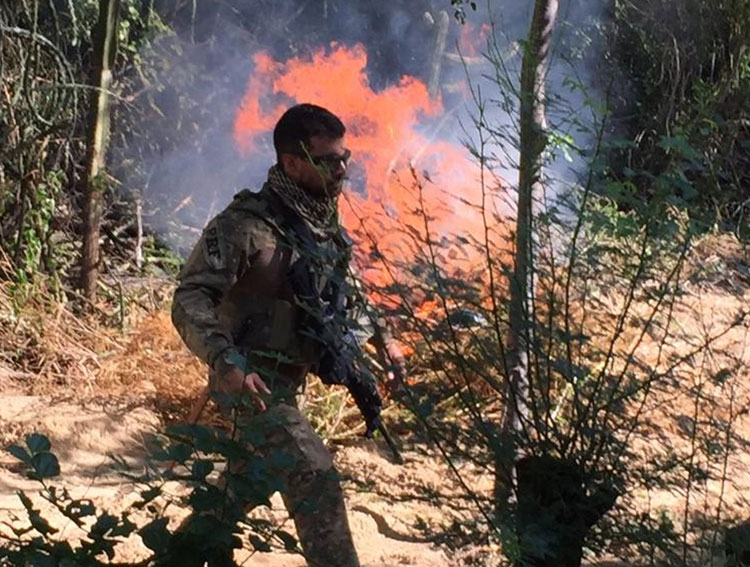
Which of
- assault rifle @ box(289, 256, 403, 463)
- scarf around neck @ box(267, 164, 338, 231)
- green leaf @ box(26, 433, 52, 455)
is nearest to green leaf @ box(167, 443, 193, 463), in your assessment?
green leaf @ box(26, 433, 52, 455)

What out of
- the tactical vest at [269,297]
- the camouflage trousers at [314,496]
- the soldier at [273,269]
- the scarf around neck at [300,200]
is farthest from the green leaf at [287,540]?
the scarf around neck at [300,200]

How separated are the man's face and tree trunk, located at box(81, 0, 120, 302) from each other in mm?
3924

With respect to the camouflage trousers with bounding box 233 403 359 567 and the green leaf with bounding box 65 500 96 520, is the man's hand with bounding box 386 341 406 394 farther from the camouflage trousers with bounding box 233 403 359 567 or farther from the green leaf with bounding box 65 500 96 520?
the green leaf with bounding box 65 500 96 520

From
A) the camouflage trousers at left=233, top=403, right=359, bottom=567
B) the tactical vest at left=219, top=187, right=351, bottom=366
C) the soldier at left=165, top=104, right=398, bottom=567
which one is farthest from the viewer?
the tactical vest at left=219, top=187, right=351, bottom=366

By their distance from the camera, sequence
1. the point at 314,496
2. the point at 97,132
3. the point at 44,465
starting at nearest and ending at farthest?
1. the point at 44,465
2. the point at 314,496
3. the point at 97,132

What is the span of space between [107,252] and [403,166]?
2.87 metres

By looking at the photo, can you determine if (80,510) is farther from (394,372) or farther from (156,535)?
(394,372)

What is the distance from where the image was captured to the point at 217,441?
2318 millimetres

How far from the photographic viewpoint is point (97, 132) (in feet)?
26.0

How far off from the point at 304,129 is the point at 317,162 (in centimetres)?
16

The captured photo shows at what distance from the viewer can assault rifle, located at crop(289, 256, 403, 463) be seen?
4.03 meters

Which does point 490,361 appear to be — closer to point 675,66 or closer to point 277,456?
point 277,456

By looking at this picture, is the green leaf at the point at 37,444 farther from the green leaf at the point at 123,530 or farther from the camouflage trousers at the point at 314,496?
the camouflage trousers at the point at 314,496

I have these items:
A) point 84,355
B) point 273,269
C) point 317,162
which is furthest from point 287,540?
point 84,355
